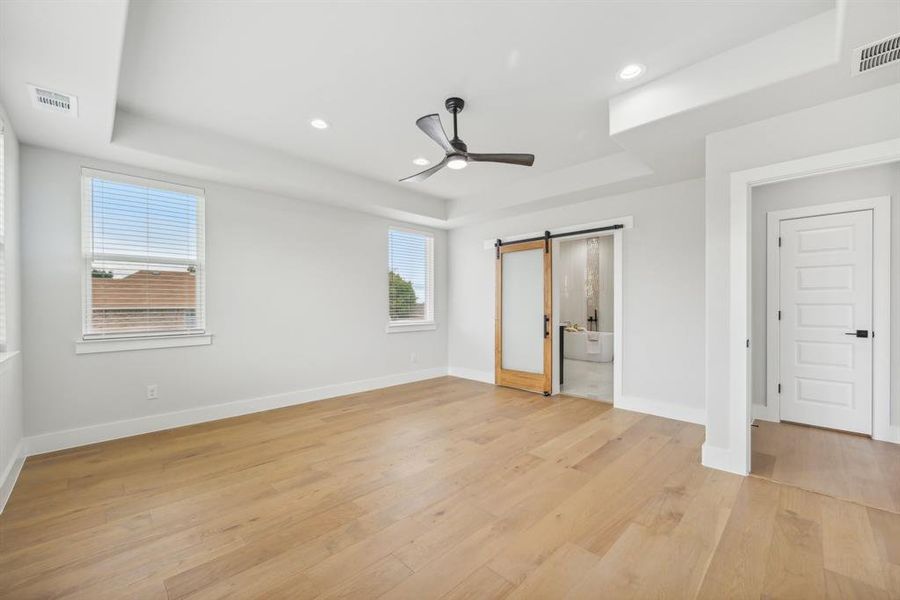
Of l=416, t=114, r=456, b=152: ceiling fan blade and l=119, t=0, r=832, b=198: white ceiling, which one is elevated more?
l=119, t=0, r=832, b=198: white ceiling

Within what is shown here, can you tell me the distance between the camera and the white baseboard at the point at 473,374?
6000mm

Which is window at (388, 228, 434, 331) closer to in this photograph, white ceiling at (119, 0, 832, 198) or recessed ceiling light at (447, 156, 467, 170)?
white ceiling at (119, 0, 832, 198)

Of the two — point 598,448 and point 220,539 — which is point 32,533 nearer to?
point 220,539

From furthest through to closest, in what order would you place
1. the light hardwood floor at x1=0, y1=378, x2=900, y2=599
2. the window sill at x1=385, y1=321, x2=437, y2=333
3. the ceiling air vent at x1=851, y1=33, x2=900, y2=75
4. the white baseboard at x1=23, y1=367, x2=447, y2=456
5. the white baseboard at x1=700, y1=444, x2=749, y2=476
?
the window sill at x1=385, y1=321, x2=437, y2=333, the white baseboard at x1=23, y1=367, x2=447, y2=456, the white baseboard at x1=700, y1=444, x2=749, y2=476, the ceiling air vent at x1=851, y1=33, x2=900, y2=75, the light hardwood floor at x1=0, y1=378, x2=900, y2=599

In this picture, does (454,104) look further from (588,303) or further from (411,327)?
(588,303)

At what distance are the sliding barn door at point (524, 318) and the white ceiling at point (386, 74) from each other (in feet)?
5.68

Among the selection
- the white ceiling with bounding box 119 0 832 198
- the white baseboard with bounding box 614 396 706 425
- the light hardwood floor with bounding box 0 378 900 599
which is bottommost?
the light hardwood floor with bounding box 0 378 900 599

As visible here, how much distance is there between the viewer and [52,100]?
2484mm

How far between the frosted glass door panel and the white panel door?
2.62 meters

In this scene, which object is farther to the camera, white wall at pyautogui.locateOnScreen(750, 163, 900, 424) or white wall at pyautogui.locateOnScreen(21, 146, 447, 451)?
white wall at pyautogui.locateOnScreen(750, 163, 900, 424)

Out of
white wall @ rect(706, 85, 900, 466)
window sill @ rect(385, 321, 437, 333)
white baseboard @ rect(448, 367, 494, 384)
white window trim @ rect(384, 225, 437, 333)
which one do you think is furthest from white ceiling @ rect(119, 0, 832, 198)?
white baseboard @ rect(448, 367, 494, 384)

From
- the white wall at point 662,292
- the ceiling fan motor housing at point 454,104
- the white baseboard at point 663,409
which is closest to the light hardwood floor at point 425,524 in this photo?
the white baseboard at point 663,409

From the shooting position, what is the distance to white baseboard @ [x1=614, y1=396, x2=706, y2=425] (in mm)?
3947

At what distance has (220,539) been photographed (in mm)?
2018
